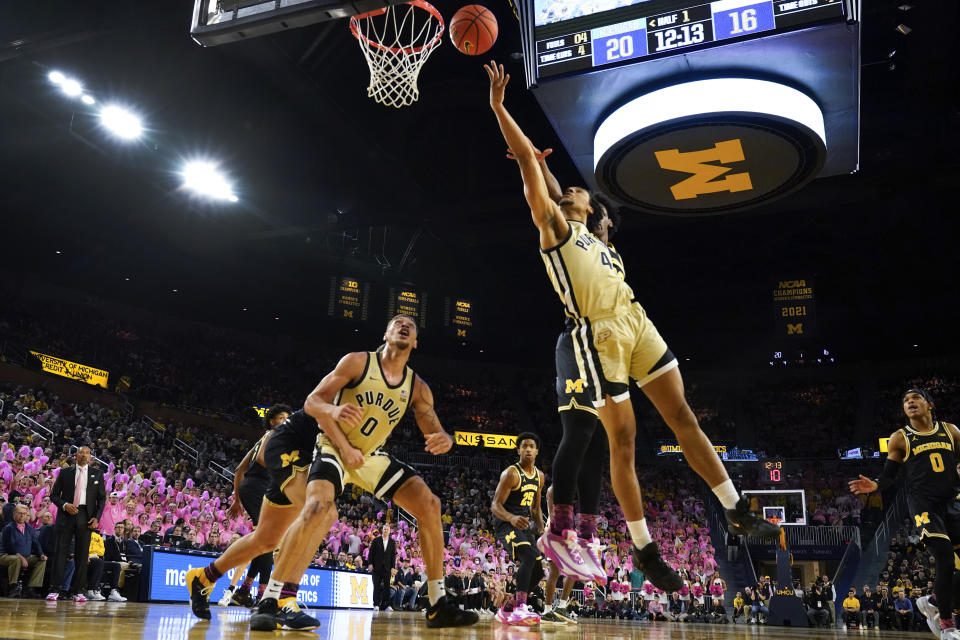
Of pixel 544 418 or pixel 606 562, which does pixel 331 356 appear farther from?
pixel 606 562

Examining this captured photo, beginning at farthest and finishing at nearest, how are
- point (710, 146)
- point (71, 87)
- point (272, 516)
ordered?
point (71, 87) → point (710, 146) → point (272, 516)

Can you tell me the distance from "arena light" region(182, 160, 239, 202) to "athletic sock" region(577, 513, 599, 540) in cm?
1196

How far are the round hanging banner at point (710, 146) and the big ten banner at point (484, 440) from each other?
19392 millimetres

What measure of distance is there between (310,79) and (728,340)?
2332 cm

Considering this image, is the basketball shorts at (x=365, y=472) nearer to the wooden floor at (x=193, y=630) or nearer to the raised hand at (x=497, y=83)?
the wooden floor at (x=193, y=630)

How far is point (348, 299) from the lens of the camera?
22.7 metres

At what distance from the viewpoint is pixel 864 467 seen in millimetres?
26219

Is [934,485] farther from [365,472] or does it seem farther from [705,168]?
[365,472]

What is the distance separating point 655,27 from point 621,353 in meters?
A: 3.53

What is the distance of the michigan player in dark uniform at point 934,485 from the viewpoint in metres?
5.50

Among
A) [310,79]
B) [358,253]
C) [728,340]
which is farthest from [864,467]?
[310,79]

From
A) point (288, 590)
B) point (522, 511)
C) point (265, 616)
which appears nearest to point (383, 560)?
→ point (522, 511)

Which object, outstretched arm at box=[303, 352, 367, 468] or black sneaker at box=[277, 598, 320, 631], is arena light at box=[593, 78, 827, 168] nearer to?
outstretched arm at box=[303, 352, 367, 468]

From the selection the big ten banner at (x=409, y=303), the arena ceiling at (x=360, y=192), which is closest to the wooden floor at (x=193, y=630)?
the arena ceiling at (x=360, y=192)
